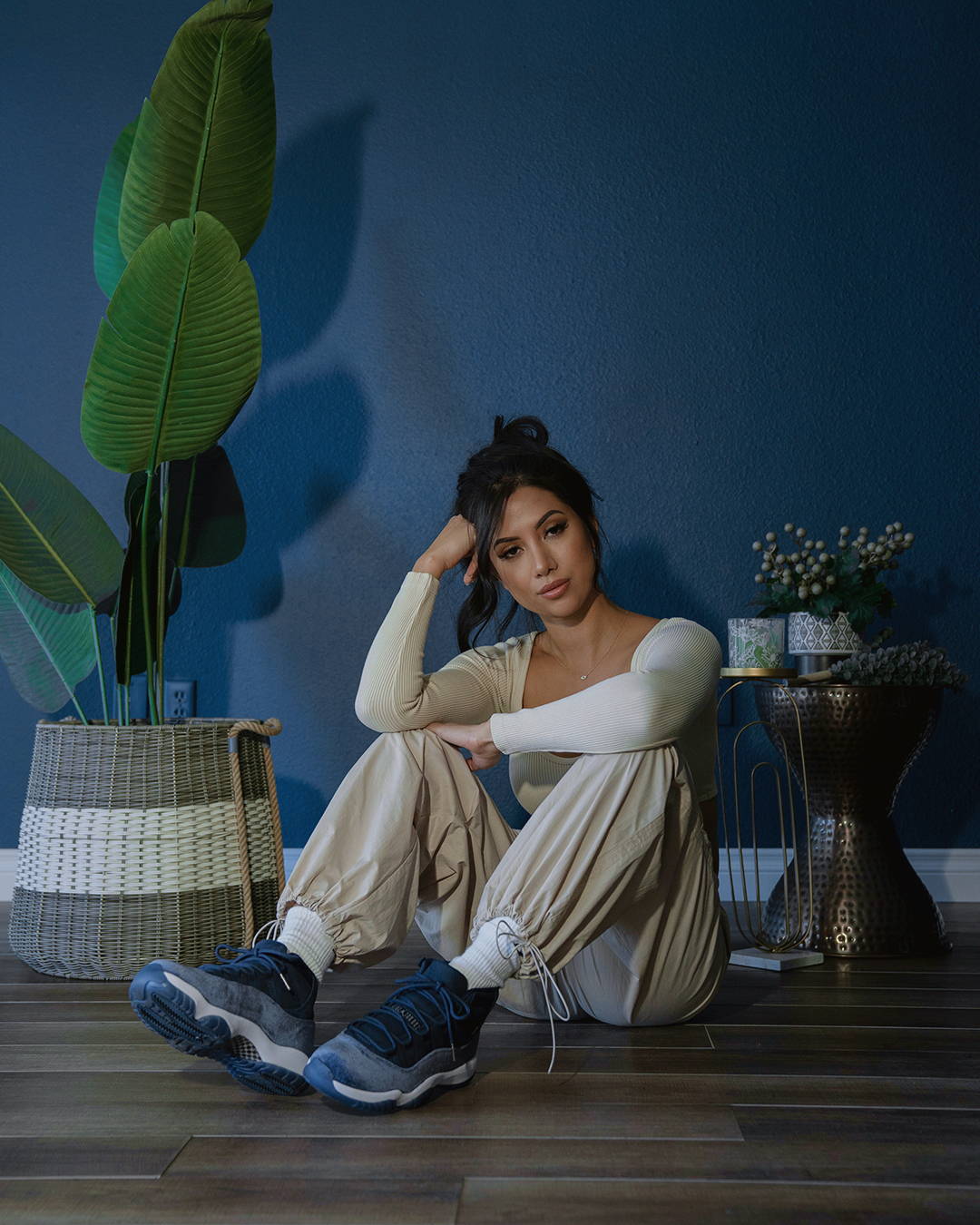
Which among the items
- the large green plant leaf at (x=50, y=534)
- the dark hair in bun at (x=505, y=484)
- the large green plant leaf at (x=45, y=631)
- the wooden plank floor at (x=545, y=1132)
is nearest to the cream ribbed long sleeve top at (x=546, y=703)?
the dark hair in bun at (x=505, y=484)

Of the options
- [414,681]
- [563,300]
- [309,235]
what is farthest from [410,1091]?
[309,235]

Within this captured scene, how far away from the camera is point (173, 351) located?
2.07 meters

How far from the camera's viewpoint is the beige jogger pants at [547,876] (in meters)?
1.37

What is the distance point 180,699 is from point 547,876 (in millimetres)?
1748

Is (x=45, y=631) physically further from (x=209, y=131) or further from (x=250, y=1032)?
(x=250, y=1032)

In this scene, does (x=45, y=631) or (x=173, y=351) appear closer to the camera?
(x=173, y=351)

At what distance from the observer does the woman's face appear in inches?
71.3

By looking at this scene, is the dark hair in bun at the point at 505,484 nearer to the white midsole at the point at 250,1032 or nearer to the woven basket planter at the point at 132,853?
the woven basket planter at the point at 132,853

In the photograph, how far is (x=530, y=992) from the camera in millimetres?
1699

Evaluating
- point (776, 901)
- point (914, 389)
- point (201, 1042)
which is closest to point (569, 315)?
point (914, 389)

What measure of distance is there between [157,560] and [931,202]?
2029mm

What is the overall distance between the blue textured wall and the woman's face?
105 cm

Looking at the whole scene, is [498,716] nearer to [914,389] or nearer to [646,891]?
[646,891]

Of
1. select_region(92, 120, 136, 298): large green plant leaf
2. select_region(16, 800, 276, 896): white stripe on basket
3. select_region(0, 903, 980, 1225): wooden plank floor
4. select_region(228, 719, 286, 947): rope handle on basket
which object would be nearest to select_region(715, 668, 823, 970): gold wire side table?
select_region(0, 903, 980, 1225): wooden plank floor
